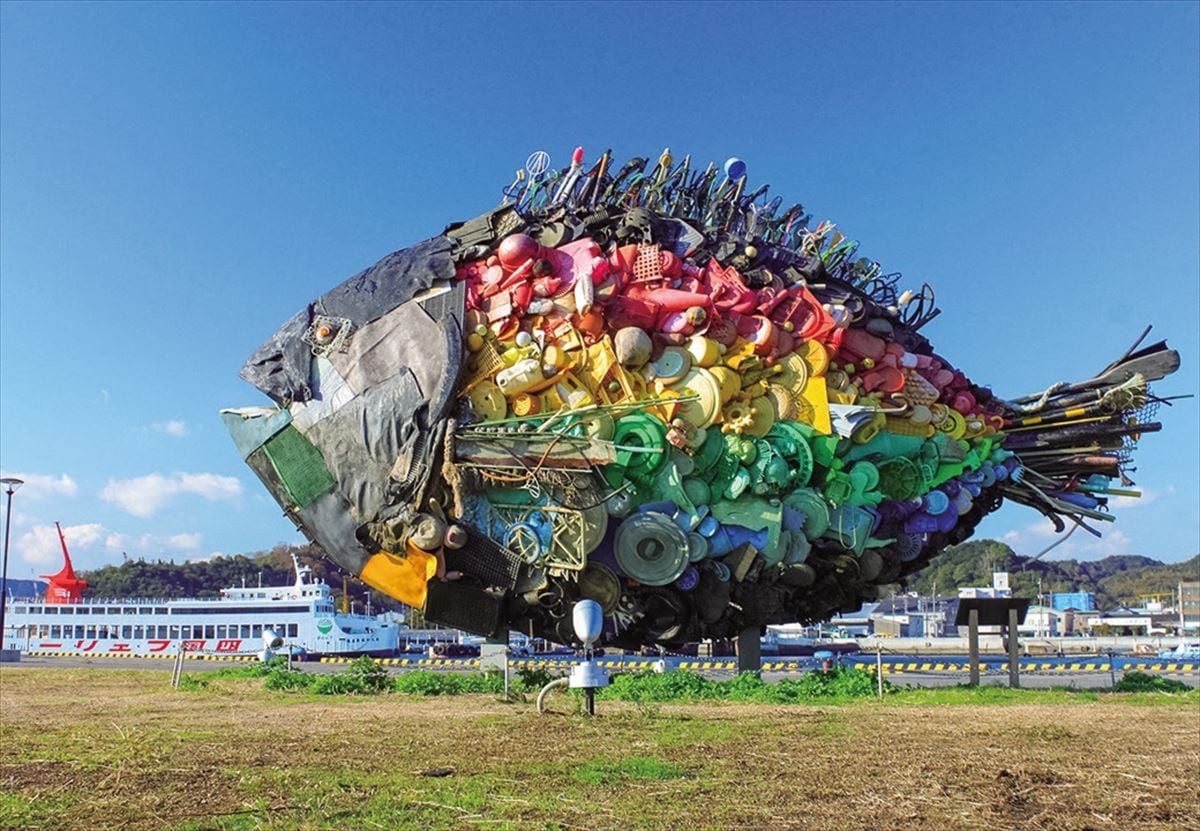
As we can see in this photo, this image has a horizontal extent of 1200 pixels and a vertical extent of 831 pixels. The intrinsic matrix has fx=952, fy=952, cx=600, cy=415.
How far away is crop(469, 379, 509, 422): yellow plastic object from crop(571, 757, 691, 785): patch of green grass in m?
5.16

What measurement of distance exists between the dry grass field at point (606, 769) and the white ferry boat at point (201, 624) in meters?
37.8

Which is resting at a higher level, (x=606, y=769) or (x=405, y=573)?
(x=405, y=573)

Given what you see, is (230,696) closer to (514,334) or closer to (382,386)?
(382,386)

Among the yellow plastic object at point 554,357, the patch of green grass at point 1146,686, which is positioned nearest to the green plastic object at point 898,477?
the yellow plastic object at point 554,357

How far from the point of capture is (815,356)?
42.3 feet

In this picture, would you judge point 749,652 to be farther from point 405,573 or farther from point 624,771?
point 624,771

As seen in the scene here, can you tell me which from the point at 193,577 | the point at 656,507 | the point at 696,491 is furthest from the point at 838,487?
the point at 193,577

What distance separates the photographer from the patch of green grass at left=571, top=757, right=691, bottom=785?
22.9 feet

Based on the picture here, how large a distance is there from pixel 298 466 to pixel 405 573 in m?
1.96

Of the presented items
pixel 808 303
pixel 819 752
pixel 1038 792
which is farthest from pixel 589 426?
pixel 1038 792

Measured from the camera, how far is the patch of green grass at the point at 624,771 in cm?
698

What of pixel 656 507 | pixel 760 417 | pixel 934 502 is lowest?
pixel 656 507

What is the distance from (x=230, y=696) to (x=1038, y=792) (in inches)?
544

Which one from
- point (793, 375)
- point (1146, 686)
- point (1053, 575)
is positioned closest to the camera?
point (793, 375)
